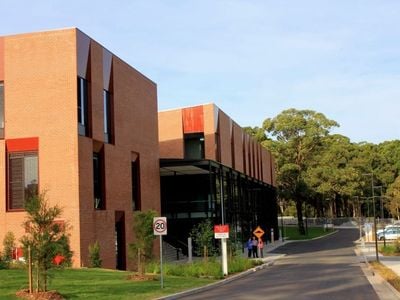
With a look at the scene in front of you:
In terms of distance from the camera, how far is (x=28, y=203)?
1831cm

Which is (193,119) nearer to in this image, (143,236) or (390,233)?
(390,233)

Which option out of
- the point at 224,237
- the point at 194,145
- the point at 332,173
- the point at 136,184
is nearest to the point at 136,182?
the point at 136,184

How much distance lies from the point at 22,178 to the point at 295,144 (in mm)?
61370

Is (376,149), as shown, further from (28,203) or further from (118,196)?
(28,203)

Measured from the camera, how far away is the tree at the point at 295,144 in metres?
85.4

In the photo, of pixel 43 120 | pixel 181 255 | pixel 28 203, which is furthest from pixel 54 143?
pixel 181 255

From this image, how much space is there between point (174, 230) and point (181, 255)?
2931 millimetres

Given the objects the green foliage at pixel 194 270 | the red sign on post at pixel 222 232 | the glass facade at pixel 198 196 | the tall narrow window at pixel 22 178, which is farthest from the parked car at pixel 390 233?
the tall narrow window at pixel 22 178

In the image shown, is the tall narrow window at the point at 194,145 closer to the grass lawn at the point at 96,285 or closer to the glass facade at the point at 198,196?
the glass facade at the point at 198,196

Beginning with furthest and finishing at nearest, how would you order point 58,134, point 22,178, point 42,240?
point 22,178
point 58,134
point 42,240

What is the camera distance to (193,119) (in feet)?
171

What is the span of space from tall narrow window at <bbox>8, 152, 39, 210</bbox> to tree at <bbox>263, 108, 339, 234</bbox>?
187 feet

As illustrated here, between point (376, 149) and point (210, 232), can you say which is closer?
point (210, 232)

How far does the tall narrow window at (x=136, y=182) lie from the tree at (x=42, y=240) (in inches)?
746
